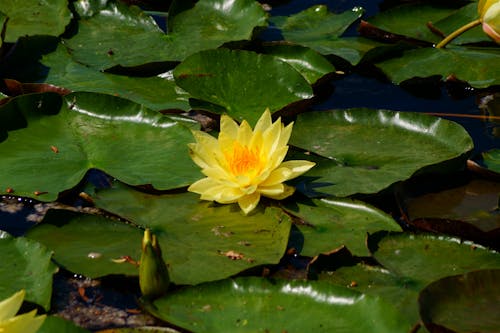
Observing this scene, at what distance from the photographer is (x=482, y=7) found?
3559mm

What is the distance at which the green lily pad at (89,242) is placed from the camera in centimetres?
243

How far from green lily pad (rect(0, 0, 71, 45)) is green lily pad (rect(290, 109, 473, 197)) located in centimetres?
139

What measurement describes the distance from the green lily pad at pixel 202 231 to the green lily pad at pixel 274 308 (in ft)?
0.34

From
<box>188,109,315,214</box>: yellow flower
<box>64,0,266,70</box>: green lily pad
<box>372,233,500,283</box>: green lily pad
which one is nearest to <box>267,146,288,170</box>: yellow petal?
<box>188,109,315,214</box>: yellow flower

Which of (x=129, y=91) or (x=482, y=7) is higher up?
(x=482, y=7)

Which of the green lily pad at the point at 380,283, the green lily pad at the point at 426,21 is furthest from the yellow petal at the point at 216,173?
the green lily pad at the point at 426,21

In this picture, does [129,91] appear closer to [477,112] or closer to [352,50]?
[352,50]

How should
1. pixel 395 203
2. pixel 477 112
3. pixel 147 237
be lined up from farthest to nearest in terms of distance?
1. pixel 477 112
2. pixel 395 203
3. pixel 147 237

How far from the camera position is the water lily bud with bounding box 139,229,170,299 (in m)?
2.18

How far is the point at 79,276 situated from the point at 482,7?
6.82ft

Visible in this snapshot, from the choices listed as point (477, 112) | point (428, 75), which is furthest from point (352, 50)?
point (477, 112)

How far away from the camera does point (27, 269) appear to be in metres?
2.37

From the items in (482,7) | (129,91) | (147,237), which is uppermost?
(482,7)

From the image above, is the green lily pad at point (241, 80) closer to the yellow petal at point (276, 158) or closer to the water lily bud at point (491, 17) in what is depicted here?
the yellow petal at point (276, 158)
